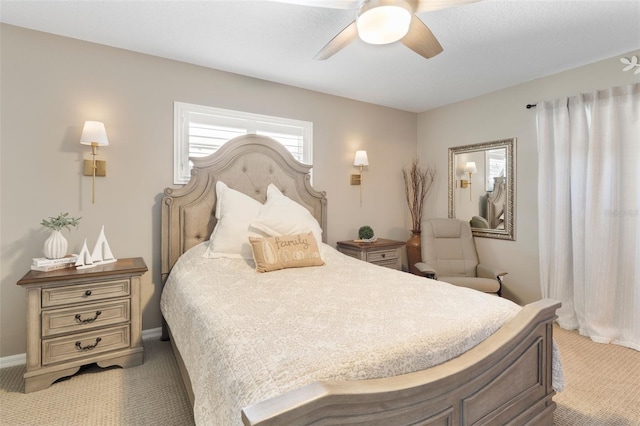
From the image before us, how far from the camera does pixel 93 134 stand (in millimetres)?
2395

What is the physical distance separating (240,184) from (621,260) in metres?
3.45

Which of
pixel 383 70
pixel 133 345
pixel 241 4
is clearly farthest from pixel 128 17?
pixel 133 345

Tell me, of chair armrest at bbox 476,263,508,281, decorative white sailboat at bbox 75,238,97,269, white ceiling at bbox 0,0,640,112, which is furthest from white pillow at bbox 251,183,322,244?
chair armrest at bbox 476,263,508,281

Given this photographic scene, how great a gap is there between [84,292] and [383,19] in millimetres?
2502

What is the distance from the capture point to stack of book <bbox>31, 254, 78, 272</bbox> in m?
2.17

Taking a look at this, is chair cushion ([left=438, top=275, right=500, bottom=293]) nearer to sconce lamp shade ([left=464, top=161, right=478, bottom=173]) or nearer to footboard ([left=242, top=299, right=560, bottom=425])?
sconce lamp shade ([left=464, top=161, right=478, bottom=173])

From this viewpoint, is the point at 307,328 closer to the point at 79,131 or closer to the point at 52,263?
the point at 52,263

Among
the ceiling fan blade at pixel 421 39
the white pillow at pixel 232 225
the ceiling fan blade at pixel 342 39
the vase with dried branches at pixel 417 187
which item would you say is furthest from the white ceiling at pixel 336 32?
the vase with dried branches at pixel 417 187

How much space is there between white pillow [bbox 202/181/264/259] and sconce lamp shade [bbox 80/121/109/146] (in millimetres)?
923

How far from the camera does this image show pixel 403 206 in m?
4.47

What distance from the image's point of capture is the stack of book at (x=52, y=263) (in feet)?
7.12

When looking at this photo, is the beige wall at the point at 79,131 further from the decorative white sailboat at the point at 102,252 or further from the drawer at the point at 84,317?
the drawer at the point at 84,317

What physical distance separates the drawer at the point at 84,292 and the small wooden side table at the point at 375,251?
85.3 inches

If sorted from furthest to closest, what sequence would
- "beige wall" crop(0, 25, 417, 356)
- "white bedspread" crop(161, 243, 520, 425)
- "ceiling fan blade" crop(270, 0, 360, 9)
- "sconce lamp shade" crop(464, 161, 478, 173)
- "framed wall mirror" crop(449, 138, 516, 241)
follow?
1. "sconce lamp shade" crop(464, 161, 478, 173)
2. "framed wall mirror" crop(449, 138, 516, 241)
3. "beige wall" crop(0, 25, 417, 356)
4. "ceiling fan blade" crop(270, 0, 360, 9)
5. "white bedspread" crop(161, 243, 520, 425)
